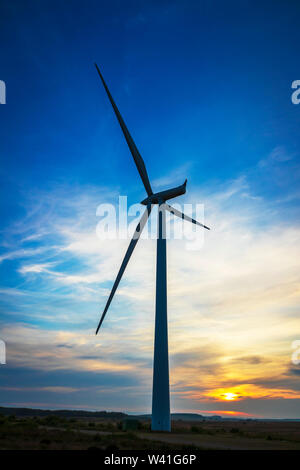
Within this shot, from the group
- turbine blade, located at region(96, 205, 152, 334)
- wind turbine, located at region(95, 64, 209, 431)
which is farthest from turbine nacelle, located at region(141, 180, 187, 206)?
turbine blade, located at region(96, 205, 152, 334)

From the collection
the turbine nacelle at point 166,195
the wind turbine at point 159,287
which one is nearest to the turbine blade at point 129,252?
the wind turbine at point 159,287

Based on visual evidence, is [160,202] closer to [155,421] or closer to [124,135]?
[124,135]

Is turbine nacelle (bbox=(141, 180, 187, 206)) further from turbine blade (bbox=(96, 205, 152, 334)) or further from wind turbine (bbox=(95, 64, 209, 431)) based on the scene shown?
turbine blade (bbox=(96, 205, 152, 334))

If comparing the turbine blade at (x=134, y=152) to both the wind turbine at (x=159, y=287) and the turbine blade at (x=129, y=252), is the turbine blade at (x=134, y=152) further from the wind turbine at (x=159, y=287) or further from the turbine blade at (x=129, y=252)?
the turbine blade at (x=129, y=252)

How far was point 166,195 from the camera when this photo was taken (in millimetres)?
53750

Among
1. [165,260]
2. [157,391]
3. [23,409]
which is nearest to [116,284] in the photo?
[165,260]

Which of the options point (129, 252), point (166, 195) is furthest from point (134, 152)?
point (129, 252)

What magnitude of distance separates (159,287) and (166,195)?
13996 mm

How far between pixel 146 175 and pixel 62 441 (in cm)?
3670

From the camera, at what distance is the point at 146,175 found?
185ft

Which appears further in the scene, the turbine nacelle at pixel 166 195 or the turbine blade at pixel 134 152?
the turbine blade at pixel 134 152

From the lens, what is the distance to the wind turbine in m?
41.9

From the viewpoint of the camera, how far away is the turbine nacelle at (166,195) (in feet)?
174

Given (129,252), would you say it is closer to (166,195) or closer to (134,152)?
(166,195)
